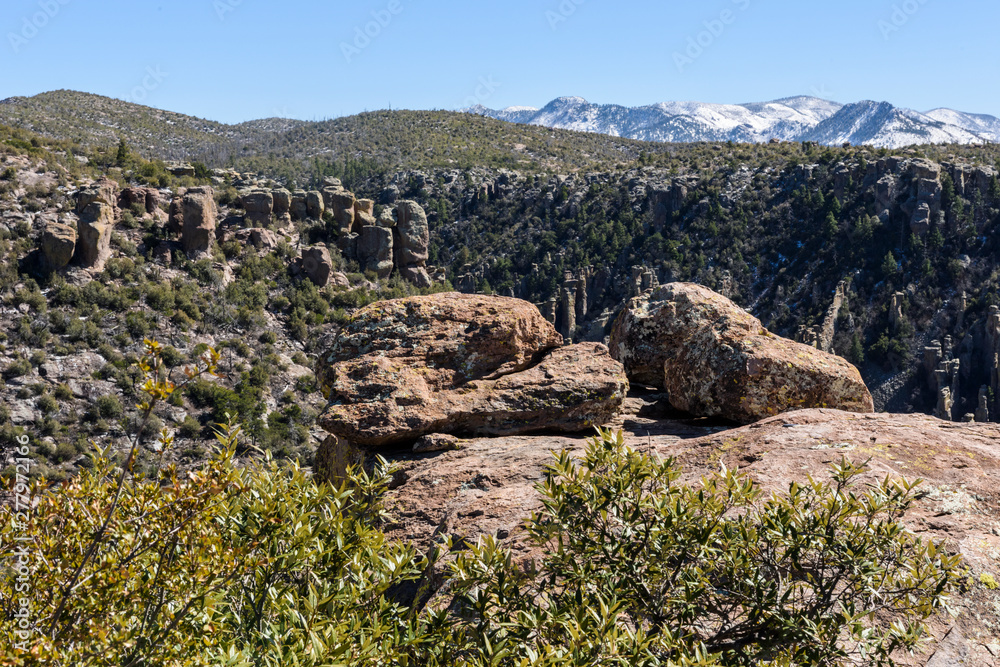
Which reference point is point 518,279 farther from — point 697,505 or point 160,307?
point 697,505

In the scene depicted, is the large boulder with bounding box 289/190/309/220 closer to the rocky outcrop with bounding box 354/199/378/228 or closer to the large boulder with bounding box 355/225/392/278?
the rocky outcrop with bounding box 354/199/378/228

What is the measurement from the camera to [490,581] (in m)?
2.76

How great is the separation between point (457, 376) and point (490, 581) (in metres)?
3.74

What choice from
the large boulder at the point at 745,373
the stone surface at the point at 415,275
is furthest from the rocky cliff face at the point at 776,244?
the large boulder at the point at 745,373

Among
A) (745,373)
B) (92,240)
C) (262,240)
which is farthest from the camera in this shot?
(262,240)

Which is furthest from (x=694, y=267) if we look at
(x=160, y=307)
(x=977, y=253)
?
(x=160, y=307)

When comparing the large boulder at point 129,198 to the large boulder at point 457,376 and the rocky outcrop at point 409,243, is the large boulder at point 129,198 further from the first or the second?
the large boulder at point 457,376

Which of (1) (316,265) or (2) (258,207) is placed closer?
(1) (316,265)

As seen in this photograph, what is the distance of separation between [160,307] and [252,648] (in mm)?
32241

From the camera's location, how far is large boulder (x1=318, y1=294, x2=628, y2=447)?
6004 millimetres

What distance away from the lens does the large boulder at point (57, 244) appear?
2902 centimetres

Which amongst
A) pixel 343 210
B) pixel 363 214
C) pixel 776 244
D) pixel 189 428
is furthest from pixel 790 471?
pixel 776 244

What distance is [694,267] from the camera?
207 feet

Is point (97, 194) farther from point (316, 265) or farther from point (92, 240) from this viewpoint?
point (316, 265)
